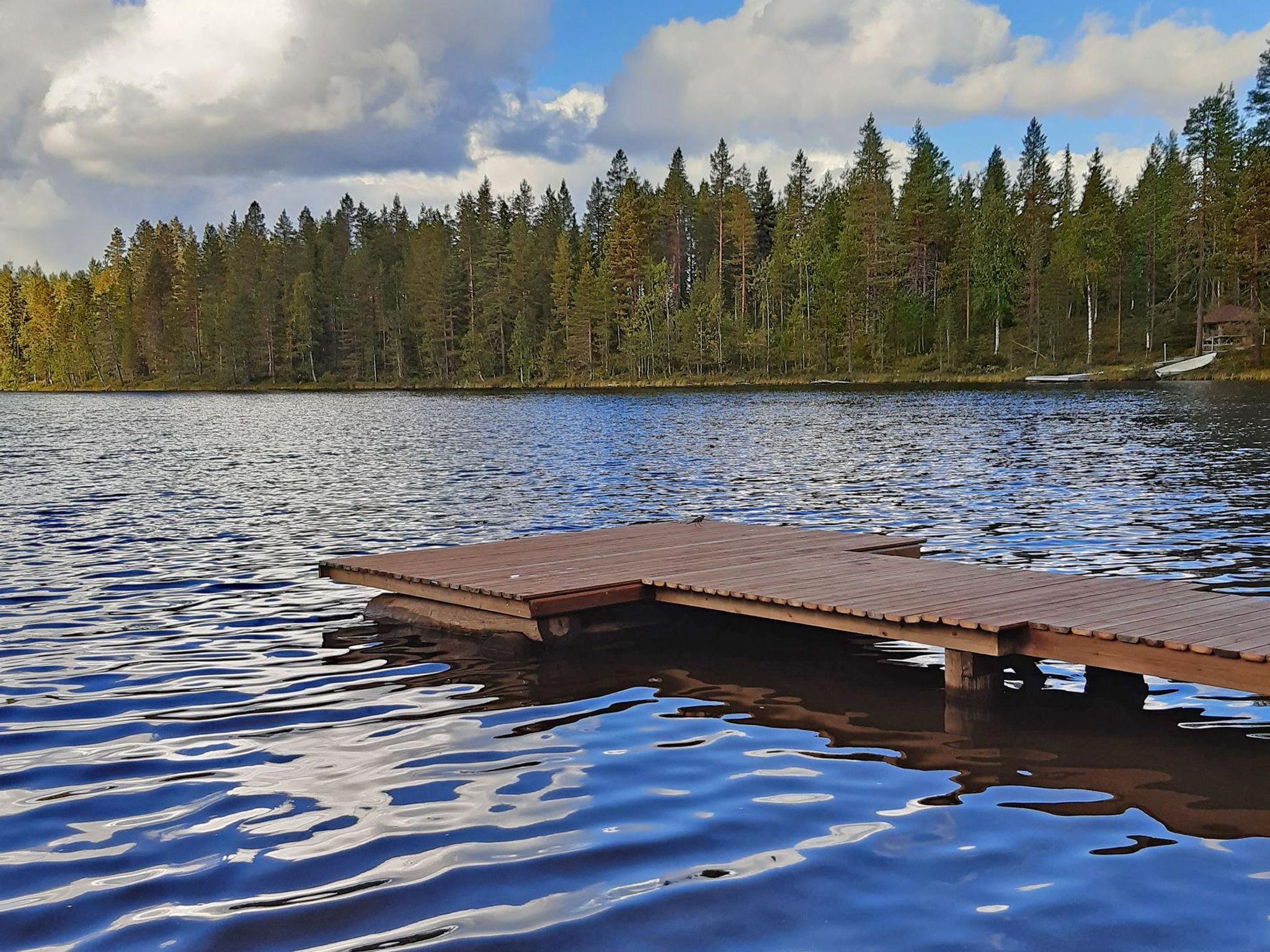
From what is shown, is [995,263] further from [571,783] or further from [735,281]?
[571,783]

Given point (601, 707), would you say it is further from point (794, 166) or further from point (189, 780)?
point (794, 166)

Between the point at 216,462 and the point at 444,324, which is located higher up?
the point at 444,324

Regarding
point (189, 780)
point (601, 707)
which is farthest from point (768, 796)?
point (189, 780)

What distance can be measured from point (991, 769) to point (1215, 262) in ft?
318

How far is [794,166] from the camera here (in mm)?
114500

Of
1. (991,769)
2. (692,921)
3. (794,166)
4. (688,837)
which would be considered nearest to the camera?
(692,921)

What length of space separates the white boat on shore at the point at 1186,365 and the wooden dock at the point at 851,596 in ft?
266

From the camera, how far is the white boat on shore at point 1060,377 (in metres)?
90.2

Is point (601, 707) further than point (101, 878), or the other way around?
point (601, 707)

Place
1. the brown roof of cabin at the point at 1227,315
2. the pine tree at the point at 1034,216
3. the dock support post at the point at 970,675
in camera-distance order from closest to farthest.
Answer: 1. the dock support post at the point at 970,675
2. the brown roof of cabin at the point at 1227,315
3. the pine tree at the point at 1034,216

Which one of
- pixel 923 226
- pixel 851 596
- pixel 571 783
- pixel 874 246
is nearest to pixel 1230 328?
pixel 923 226

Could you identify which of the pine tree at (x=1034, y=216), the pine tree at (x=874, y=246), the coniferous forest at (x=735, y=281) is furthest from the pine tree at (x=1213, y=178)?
the pine tree at (x=874, y=246)

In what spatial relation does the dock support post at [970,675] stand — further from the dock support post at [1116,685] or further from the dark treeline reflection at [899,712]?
the dock support post at [1116,685]

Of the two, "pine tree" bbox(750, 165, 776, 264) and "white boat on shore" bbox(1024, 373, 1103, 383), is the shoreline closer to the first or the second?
"white boat on shore" bbox(1024, 373, 1103, 383)
